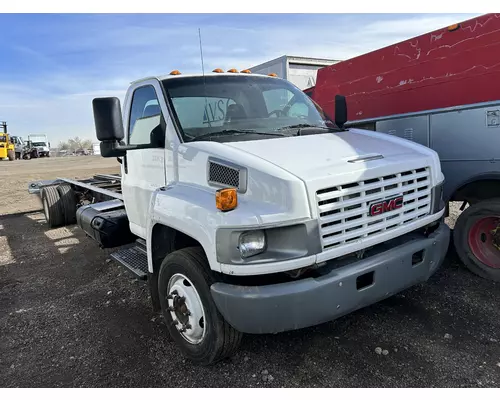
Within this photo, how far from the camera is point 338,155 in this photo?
9.93 ft

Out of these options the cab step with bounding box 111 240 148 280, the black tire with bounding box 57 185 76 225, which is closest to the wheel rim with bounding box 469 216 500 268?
the cab step with bounding box 111 240 148 280

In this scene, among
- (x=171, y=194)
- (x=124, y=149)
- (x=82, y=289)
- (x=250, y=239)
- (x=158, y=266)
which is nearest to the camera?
(x=250, y=239)

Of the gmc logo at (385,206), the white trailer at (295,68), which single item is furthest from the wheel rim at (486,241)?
the white trailer at (295,68)

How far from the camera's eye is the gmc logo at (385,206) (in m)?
2.85

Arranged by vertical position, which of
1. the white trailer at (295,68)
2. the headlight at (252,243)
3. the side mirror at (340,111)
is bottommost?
the headlight at (252,243)

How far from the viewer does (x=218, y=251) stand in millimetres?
2584

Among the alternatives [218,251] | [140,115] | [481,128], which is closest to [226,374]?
[218,251]

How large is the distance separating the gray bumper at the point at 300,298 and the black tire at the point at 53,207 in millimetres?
6679

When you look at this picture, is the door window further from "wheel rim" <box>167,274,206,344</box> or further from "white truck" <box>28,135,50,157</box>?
"white truck" <box>28,135,50,157</box>

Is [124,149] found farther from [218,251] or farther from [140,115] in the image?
[218,251]

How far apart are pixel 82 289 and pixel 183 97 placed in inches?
109

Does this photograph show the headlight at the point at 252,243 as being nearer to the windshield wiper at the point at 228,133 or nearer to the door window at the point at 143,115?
the windshield wiper at the point at 228,133

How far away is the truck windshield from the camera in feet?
11.4

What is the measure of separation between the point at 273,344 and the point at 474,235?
8.55ft
